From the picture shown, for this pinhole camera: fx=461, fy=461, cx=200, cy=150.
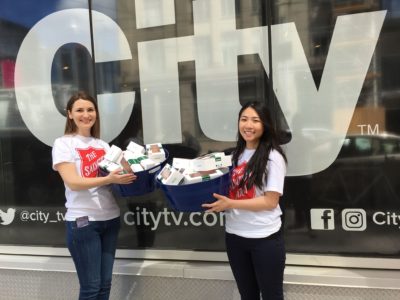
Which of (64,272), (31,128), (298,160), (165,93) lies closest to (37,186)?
(31,128)

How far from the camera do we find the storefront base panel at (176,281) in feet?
9.96

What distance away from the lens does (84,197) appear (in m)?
2.74

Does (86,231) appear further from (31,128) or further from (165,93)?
(31,128)

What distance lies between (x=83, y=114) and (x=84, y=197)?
49 cm

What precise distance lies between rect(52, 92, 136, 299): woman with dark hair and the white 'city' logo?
1.65 meters

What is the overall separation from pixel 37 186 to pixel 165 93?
57.0 inches

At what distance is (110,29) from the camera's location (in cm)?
374

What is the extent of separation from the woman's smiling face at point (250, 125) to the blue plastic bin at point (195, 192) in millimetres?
238

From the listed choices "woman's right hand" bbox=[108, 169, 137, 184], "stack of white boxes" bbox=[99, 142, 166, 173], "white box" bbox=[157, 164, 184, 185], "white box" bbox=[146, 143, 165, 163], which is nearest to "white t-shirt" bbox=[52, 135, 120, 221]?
"stack of white boxes" bbox=[99, 142, 166, 173]

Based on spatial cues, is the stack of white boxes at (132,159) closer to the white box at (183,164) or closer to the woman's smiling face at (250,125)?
the white box at (183,164)

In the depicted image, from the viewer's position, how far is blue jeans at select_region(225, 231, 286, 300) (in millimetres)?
2344

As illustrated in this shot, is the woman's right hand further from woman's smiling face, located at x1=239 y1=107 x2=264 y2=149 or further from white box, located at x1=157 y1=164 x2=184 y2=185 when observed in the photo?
woman's smiling face, located at x1=239 y1=107 x2=264 y2=149

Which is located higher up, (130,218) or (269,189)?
(269,189)

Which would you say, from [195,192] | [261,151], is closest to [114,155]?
[195,192]
